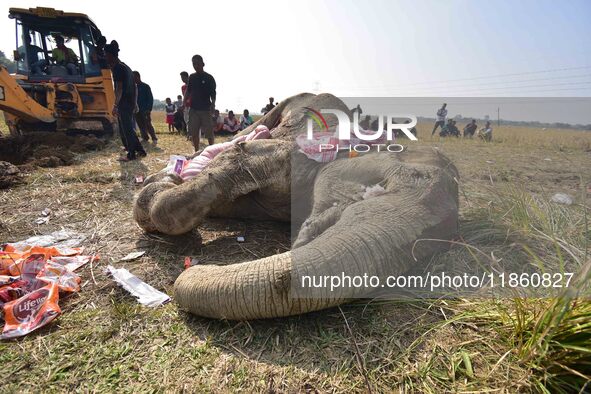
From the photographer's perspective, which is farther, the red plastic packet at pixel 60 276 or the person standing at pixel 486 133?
the person standing at pixel 486 133

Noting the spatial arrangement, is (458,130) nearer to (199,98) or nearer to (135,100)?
(199,98)

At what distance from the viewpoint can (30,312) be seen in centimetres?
201

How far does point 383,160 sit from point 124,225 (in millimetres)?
2677

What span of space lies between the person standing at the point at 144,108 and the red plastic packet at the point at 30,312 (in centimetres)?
779

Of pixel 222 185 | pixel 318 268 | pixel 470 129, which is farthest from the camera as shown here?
pixel 470 129

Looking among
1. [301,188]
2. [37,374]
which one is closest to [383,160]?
[301,188]

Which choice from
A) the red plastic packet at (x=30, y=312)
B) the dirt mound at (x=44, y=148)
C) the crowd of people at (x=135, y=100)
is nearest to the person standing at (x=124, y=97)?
the crowd of people at (x=135, y=100)

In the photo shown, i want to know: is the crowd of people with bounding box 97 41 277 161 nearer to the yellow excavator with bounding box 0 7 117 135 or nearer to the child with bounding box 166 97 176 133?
the yellow excavator with bounding box 0 7 117 135

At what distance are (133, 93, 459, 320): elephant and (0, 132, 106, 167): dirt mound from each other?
3.73 metres

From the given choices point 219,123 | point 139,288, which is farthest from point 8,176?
point 219,123

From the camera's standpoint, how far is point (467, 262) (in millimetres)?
2363

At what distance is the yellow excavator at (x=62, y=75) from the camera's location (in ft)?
27.3

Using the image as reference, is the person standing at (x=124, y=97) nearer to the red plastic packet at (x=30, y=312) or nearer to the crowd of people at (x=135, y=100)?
the crowd of people at (x=135, y=100)

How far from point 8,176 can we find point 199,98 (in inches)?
139
